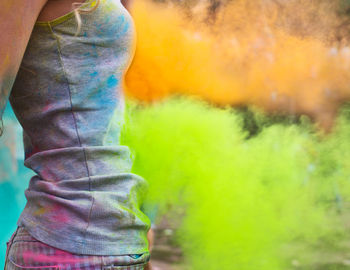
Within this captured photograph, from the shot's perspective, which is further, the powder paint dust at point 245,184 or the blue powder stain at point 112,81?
the powder paint dust at point 245,184

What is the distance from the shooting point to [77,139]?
823 millimetres

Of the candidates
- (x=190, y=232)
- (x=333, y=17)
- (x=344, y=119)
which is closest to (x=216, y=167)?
(x=190, y=232)

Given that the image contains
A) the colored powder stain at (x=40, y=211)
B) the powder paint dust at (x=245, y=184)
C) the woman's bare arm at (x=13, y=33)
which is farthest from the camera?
the powder paint dust at (x=245, y=184)

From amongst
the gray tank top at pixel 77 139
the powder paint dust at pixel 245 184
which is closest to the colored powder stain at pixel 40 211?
the gray tank top at pixel 77 139

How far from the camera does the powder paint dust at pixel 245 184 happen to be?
47.4 inches

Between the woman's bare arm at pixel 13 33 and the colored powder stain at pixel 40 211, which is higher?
the woman's bare arm at pixel 13 33

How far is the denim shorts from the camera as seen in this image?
0.79 meters

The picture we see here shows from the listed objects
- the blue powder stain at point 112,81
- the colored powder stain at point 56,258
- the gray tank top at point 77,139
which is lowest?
the colored powder stain at point 56,258

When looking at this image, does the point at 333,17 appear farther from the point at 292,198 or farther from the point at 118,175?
the point at 118,175

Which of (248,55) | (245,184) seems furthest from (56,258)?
(248,55)

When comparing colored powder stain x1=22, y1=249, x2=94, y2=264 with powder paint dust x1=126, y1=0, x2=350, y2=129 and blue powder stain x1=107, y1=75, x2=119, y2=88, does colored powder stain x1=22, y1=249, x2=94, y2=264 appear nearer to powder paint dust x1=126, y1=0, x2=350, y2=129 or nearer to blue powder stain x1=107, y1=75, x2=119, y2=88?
blue powder stain x1=107, y1=75, x2=119, y2=88

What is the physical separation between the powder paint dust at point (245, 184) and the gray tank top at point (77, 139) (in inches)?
13.2

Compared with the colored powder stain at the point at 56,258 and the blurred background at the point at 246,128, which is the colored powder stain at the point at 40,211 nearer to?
the colored powder stain at the point at 56,258

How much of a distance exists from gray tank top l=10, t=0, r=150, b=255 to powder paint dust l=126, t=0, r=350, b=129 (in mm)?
412
